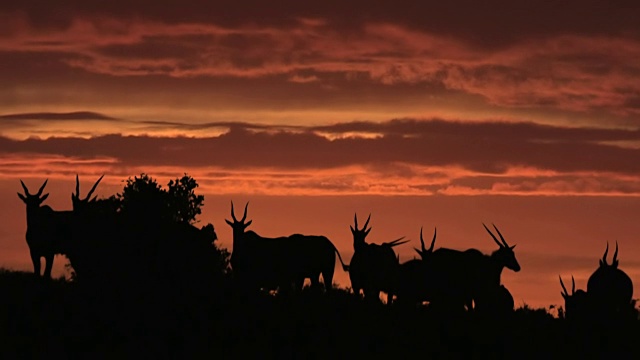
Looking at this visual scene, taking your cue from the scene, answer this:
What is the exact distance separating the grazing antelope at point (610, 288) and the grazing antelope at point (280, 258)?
30.1 feet

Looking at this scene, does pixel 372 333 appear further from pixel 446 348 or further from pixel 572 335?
pixel 572 335

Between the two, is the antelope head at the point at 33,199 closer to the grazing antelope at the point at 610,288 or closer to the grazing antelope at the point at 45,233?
the grazing antelope at the point at 45,233

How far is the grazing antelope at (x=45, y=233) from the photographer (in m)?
46.2

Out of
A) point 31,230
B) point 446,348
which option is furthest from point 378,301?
point 31,230

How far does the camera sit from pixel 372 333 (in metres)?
40.4

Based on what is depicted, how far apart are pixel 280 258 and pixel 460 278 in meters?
7.14

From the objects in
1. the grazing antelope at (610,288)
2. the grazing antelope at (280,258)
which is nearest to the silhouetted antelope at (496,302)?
the grazing antelope at (610,288)

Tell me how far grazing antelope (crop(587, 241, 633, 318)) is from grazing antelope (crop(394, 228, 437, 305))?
222 inches

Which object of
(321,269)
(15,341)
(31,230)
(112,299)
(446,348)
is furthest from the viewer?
(321,269)

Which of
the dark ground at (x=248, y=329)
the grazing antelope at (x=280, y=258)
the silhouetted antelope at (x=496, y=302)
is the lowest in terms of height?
the dark ground at (x=248, y=329)

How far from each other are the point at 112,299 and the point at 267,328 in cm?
581

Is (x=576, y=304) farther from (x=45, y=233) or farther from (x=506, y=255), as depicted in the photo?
(x=45, y=233)

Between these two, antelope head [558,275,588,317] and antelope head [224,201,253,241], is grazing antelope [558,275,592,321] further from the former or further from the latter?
antelope head [224,201,253,241]

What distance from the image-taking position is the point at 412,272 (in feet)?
160
